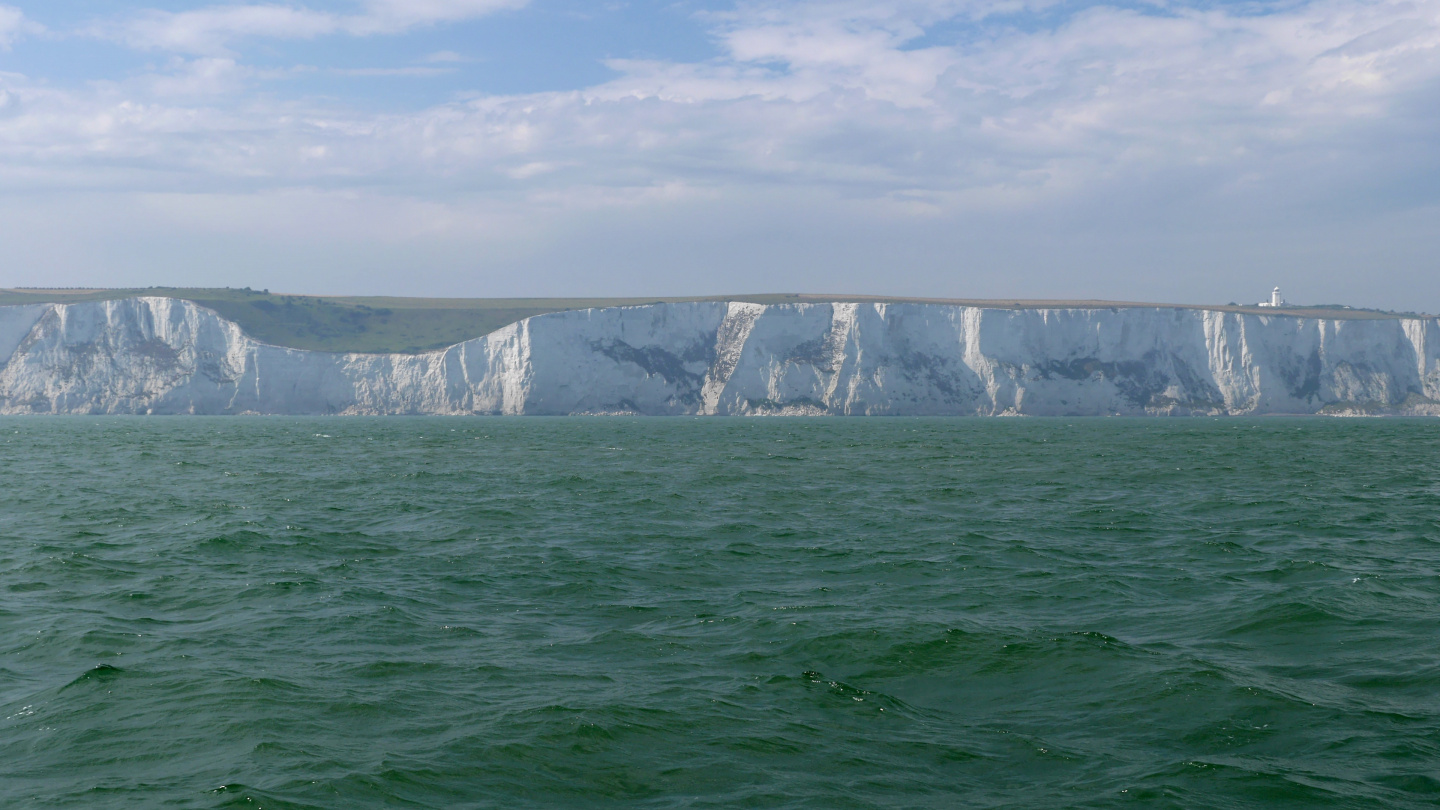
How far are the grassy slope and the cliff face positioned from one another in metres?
6.66

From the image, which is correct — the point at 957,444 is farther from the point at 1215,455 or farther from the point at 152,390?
the point at 152,390

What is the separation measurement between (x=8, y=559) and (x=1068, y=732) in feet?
61.1

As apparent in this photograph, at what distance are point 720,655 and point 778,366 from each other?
12394cm

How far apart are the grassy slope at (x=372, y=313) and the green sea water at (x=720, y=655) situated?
122 meters

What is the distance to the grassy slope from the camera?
14150 centimetres

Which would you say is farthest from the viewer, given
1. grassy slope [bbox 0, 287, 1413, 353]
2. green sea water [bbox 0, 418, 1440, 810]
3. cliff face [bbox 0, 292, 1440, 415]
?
grassy slope [bbox 0, 287, 1413, 353]

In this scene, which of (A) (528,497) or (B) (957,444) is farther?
(B) (957,444)

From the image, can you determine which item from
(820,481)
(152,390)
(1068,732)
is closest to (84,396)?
(152,390)

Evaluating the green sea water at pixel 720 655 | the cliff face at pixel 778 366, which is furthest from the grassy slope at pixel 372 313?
the green sea water at pixel 720 655

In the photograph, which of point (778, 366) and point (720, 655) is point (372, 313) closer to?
point (778, 366)

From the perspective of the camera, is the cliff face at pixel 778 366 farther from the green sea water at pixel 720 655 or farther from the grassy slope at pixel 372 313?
the green sea water at pixel 720 655

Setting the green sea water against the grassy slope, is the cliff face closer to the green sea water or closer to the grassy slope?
the grassy slope

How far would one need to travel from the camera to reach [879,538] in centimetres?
2120

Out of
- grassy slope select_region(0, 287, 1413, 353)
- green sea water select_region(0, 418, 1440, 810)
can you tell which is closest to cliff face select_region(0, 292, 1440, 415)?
grassy slope select_region(0, 287, 1413, 353)
